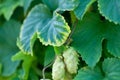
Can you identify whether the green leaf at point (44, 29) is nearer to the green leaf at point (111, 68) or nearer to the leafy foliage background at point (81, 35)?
the leafy foliage background at point (81, 35)

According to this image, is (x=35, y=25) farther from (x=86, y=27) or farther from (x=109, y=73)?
(x=109, y=73)

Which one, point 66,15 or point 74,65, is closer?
point 74,65

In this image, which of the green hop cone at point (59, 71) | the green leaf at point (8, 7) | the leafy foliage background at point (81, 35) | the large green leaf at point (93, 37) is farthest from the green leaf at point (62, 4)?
the green leaf at point (8, 7)

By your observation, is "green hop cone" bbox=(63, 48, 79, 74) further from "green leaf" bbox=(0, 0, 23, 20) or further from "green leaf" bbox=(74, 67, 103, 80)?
"green leaf" bbox=(0, 0, 23, 20)

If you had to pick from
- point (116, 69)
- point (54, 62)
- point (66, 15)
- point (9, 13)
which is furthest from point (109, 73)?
point (9, 13)

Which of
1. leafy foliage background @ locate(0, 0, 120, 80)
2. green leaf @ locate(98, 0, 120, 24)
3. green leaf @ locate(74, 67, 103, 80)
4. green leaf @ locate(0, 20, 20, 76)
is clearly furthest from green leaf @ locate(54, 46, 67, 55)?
green leaf @ locate(0, 20, 20, 76)
